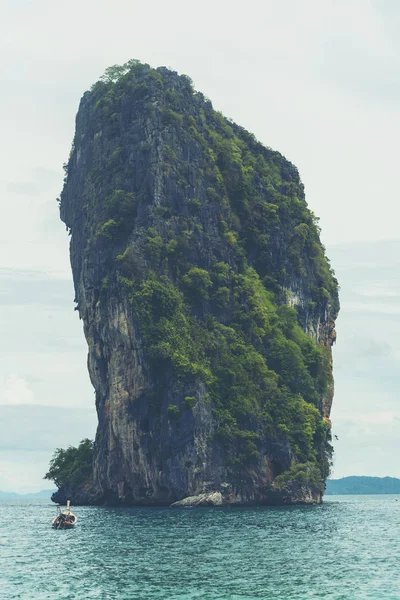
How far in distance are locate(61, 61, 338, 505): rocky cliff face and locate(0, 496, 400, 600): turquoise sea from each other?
15872 mm

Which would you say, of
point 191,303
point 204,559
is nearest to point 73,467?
point 191,303

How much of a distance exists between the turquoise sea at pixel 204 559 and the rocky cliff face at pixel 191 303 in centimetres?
1587

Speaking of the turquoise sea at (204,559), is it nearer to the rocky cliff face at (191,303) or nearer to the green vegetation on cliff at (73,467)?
the rocky cliff face at (191,303)

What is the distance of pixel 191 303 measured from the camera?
320 ft

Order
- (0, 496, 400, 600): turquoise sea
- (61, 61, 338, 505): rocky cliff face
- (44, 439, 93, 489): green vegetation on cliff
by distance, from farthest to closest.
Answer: (44, 439, 93, 489): green vegetation on cliff → (61, 61, 338, 505): rocky cliff face → (0, 496, 400, 600): turquoise sea

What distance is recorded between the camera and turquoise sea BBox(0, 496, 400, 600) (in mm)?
36938

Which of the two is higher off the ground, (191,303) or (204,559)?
(191,303)

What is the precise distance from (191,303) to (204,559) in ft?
176

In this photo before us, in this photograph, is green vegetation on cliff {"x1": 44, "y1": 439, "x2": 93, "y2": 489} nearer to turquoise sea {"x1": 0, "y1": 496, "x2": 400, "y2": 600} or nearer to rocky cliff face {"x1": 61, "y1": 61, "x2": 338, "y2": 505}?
rocky cliff face {"x1": 61, "y1": 61, "x2": 338, "y2": 505}

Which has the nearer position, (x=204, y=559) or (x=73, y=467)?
(x=204, y=559)

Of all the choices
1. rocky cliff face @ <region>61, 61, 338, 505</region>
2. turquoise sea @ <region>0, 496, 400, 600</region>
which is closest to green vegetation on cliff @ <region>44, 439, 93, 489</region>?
rocky cliff face @ <region>61, 61, 338, 505</region>

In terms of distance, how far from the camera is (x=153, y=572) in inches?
1628

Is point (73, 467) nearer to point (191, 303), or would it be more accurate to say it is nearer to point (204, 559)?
point (191, 303)

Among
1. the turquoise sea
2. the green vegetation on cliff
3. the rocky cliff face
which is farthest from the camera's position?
the green vegetation on cliff
